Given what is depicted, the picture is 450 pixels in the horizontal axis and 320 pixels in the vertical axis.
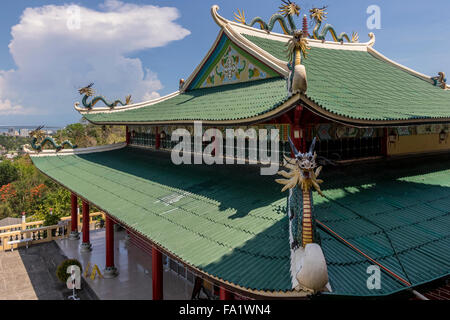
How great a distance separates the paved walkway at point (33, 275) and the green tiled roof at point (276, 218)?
3834 mm

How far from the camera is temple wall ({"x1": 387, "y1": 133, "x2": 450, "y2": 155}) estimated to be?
1090cm

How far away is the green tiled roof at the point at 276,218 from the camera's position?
17.8ft

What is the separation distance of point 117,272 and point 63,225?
6.74 metres

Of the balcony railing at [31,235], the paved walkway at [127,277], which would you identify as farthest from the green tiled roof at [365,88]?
A: the balcony railing at [31,235]

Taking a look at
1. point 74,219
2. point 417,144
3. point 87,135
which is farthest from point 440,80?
point 87,135

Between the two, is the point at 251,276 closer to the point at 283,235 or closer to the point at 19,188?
the point at 283,235

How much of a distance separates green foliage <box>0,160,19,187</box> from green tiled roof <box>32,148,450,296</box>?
2153 inches

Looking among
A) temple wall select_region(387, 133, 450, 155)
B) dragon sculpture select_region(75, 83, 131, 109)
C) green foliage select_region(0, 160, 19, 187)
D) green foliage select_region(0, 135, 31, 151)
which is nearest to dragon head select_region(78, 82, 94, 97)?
dragon sculpture select_region(75, 83, 131, 109)

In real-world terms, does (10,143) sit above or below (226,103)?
below

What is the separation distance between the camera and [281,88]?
32.3 ft

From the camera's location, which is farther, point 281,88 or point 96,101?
point 96,101

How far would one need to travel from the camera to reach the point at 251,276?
5.21 meters

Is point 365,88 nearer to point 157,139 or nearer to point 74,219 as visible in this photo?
point 157,139

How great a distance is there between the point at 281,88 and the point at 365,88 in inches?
130
